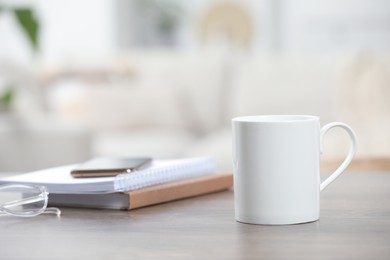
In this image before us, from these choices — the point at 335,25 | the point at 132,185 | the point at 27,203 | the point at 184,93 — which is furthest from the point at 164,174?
the point at 335,25

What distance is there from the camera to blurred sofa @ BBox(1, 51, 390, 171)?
3.50 meters

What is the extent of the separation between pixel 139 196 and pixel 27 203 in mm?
142

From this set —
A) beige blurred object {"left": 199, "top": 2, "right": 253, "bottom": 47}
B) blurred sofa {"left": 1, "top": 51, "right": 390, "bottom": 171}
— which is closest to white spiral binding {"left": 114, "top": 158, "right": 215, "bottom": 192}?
blurred sofa {"left": 1, "top": 51, "right": 390, "bottom": 171}

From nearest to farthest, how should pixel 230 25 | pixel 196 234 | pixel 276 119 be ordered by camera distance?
pixel 196 234, pixel 276 119, pixel 230 25

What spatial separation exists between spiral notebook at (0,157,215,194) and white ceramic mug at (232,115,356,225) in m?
0.18

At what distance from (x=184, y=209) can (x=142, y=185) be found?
0.23 ft

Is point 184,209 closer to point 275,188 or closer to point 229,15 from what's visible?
point 275,188

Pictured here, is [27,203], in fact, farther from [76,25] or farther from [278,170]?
[76,25]

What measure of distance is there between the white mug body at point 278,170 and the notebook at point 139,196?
0.17 m

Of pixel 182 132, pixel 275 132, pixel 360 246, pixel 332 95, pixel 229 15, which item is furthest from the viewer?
pixel 229 15

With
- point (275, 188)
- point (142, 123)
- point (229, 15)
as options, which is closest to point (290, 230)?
point (275, 188)

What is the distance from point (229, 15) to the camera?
5.60m

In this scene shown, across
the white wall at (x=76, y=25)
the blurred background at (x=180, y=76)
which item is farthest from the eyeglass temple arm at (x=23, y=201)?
the white wall at (x=76, y=25)

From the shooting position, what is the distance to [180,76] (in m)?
3.96
